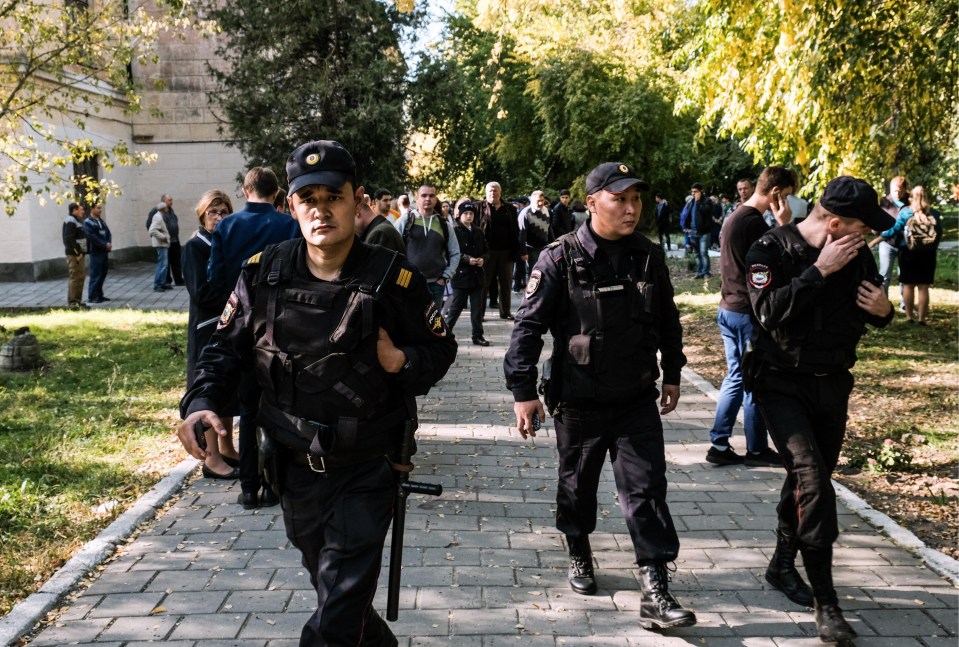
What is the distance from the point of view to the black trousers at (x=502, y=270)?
1346cm

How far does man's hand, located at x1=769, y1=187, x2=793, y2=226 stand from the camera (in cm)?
623

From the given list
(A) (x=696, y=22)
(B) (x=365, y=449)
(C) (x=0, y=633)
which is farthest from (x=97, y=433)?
(A) (x=696, y=22)

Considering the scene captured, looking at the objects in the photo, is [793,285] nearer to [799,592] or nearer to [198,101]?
[799,592]

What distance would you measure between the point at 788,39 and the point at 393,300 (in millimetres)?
8393

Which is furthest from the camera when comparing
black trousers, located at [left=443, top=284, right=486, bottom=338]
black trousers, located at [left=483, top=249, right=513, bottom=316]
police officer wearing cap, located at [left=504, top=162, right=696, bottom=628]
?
black trousers, located at [left=483, top=249, right=513, bottom=316]

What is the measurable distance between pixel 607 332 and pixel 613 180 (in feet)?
2.40

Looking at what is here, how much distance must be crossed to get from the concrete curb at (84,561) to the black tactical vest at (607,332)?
2.65 metres

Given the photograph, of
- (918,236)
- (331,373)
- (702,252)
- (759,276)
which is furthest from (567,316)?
(702,252)

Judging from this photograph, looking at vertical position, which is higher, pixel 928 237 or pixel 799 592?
pixel 928 237

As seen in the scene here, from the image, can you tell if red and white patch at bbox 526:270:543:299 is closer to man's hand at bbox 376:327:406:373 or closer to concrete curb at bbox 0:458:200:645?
man's hand at bbox 376:327:406:373

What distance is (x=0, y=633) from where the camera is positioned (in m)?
4.00

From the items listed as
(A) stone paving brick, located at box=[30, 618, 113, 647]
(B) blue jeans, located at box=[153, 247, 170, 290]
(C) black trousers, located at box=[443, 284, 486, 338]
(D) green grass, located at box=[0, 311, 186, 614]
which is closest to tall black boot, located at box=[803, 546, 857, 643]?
(A) stone paving brick, located at box=[30, 618, 113, 647]

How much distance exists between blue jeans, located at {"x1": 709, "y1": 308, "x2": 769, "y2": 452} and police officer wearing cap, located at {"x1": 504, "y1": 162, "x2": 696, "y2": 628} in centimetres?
218

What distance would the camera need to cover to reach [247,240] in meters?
5.70
